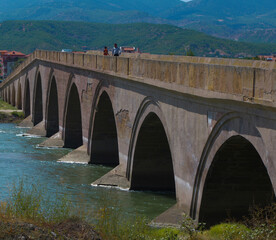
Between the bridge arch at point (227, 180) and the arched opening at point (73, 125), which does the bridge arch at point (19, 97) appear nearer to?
the arched opening at point (73, 125)

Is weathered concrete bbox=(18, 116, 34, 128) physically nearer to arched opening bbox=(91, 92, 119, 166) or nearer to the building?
arched opening bbox=(91, 92, 119, 166)

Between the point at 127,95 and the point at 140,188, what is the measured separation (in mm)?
3376

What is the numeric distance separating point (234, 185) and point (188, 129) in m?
1.86

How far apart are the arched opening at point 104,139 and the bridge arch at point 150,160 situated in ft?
19.7

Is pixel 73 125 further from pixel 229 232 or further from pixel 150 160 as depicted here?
pixel 229 232

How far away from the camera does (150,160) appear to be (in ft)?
69.6

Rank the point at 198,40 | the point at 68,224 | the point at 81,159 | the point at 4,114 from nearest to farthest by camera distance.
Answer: the point at 68,224, the point at 81,159, the point at 4,114, the point at 198,40

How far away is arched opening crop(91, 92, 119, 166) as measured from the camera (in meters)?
27.4

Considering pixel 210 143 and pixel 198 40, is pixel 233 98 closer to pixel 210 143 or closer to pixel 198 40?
pixel 210 143

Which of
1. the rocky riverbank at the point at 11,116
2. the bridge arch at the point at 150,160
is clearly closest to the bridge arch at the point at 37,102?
the rocky riverbank at the point at 11,116

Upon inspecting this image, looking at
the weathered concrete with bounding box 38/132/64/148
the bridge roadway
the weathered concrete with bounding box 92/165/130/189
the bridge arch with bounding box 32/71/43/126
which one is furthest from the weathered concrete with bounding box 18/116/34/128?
the weathered concrete with bounding box 92/165/130/189

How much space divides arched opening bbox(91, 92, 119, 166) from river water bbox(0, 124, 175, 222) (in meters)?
0.89

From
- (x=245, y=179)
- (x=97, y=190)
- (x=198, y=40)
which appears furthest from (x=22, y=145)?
(x=198, y=40)

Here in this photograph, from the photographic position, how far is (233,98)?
12375 millimetres
